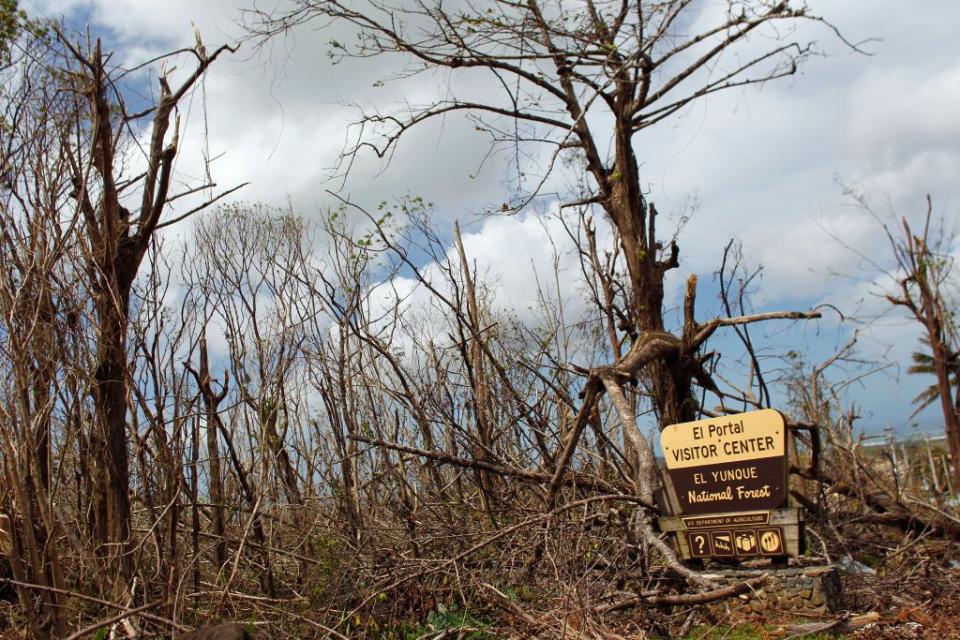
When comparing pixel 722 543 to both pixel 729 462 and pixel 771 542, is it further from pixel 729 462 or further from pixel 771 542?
pixel 729 462

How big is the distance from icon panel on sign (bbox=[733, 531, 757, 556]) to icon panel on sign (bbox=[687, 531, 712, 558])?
228 millimetres

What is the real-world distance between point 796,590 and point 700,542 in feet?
2.50

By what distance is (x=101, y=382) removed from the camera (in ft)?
18.9

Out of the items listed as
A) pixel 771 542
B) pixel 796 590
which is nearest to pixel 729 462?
pixel 771 542

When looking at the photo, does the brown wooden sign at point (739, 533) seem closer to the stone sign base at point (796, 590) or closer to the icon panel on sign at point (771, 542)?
the icon panel on sign at point (771, 542)

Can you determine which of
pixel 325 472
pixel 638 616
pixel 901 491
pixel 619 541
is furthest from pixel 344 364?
pixel 901 491

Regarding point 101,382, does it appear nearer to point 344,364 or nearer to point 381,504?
point 381,504

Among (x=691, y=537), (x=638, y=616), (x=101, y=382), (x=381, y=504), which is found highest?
(x=101, y=382)

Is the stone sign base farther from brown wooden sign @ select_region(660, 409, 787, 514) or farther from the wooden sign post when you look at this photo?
brown wooden sign @ select_region(660, 409, 787, 514)

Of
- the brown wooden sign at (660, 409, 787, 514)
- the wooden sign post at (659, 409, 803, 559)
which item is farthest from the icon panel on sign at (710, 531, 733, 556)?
the brown wooden sign at (660, 409, 787, 514)

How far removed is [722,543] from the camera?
5.98m

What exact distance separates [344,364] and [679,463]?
15.0ft

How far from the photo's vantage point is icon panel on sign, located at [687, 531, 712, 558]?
604cm

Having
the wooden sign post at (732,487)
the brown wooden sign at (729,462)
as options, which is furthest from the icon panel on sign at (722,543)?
the brown wooden sign at (729,462)
